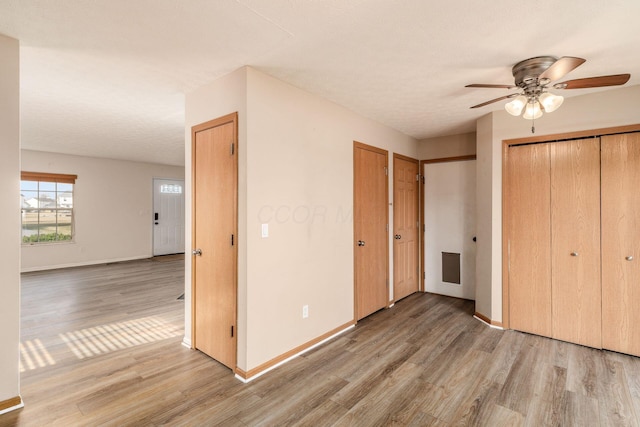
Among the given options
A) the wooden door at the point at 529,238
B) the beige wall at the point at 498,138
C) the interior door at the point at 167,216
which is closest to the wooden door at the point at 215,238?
the beige wall at the point at 498,138

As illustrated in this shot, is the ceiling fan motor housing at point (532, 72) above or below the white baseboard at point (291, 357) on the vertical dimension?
above

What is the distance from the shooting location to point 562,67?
6.53ft

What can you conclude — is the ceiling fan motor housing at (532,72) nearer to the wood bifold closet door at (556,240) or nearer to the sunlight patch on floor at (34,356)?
the wood bifold closet door at (556,240)

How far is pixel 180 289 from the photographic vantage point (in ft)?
16.8

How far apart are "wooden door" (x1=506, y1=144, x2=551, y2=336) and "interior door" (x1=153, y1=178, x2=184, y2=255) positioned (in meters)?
8.14

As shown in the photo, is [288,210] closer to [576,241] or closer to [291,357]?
[291,357]

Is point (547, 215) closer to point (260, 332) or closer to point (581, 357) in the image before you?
point (581, 357)

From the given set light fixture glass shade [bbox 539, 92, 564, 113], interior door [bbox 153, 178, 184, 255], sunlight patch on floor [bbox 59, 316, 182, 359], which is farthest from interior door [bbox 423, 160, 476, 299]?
interior door [bbox 153, 178, 184, 255]

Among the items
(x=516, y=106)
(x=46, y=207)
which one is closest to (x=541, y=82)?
(x=516, y=106)

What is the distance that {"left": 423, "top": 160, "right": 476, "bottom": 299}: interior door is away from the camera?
450 cm

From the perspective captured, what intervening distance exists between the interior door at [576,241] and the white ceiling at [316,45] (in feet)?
2.18

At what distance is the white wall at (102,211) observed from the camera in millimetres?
6484

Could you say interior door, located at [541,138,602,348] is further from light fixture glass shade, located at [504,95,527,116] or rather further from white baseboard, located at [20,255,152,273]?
white baseboard, located at [20,255,152,273]

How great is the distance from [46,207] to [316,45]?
739cm
